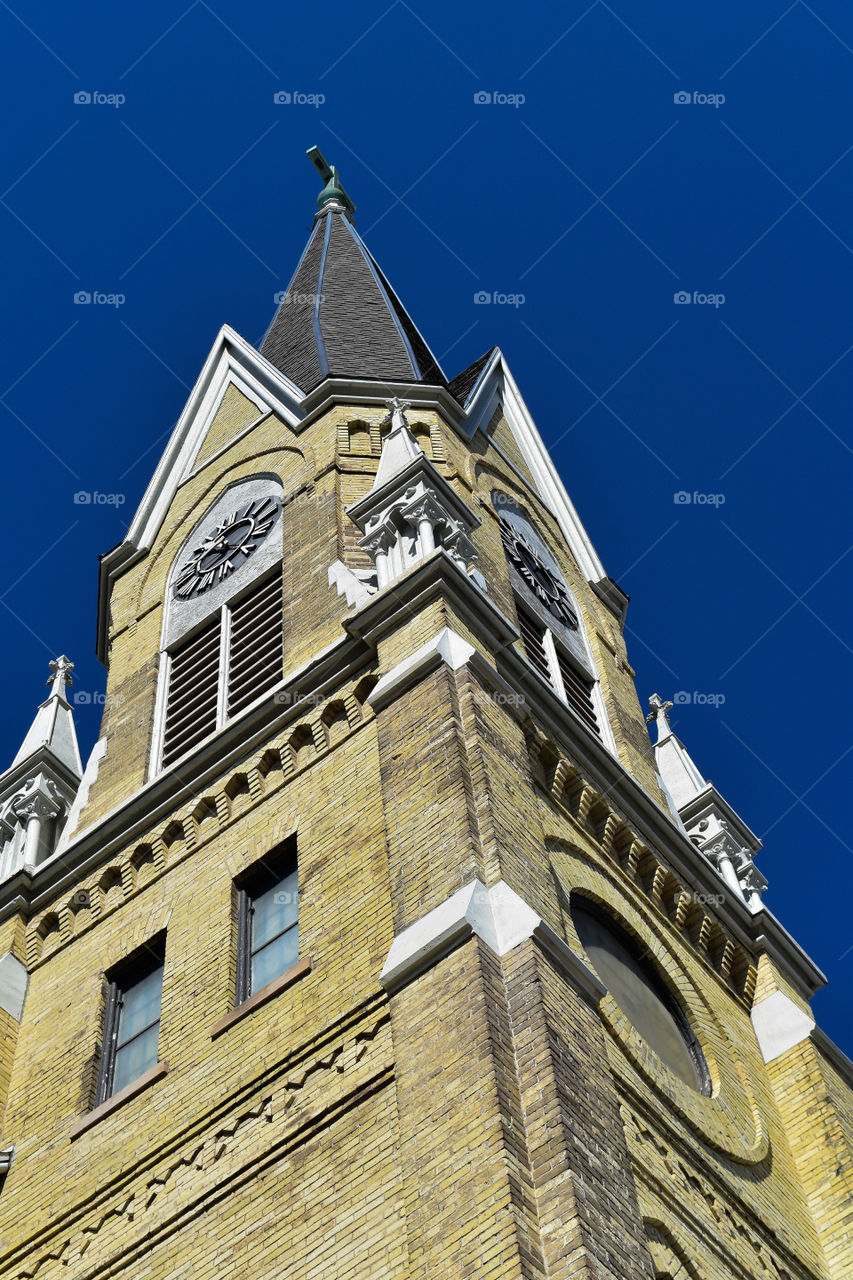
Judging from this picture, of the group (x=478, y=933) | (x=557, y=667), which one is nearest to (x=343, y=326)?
(x=557, y=667)

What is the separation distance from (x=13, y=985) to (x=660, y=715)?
38.3 ft

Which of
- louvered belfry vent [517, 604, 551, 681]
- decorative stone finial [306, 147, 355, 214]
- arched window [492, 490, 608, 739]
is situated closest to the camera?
louvered belfry vent [517, 604, 551, 681]

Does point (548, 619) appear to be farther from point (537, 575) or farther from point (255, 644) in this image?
point (255, 644)

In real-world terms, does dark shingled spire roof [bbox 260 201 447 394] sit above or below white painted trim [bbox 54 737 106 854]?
above

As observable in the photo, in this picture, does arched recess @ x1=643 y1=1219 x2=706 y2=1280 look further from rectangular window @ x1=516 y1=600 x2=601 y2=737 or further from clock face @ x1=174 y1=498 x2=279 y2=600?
clock face @ x1=174 y1=498 x2=279 y2=600

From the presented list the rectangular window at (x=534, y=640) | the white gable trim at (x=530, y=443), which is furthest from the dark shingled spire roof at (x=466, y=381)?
the rectangular window at (x=534, y=640)

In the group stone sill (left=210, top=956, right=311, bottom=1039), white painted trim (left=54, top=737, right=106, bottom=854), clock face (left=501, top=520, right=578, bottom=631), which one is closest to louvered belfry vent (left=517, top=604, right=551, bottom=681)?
clock face (left=501, top=520, right=578, bottom=631)

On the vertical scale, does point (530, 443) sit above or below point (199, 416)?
below

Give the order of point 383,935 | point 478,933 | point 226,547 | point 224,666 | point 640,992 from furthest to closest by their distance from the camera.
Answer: point 226,547, point 224,666, point 640,992, point 383,935, point 478,933

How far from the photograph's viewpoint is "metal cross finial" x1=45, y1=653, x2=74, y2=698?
27.3 m

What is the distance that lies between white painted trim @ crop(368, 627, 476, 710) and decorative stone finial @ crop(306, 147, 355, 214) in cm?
2619

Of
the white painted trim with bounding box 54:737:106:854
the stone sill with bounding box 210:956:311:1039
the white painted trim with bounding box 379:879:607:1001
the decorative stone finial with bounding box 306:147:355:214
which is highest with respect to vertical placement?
the decorative stone finial with bounding box 306:147:355:214

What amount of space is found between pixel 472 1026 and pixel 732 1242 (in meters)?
4.63

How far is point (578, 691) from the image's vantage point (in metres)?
25.0
